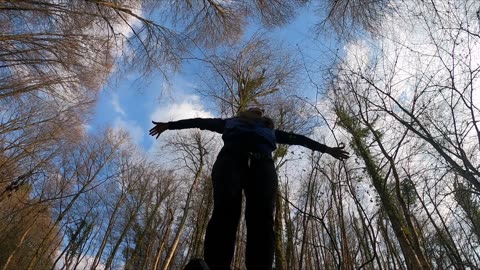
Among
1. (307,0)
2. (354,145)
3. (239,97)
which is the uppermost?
(239,97)

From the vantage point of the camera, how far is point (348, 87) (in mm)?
7488

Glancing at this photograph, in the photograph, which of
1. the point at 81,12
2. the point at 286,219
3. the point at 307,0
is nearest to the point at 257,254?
the point at 307,0

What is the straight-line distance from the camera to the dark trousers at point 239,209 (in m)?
1.76

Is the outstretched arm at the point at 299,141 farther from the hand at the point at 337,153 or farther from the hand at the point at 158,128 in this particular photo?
the hand at the point at 158,128

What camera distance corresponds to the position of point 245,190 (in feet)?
6.70

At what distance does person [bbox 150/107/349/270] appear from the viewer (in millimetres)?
1772

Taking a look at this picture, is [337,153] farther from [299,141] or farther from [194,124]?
[194,124]

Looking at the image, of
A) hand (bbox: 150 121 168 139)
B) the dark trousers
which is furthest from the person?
hand (bbox: 150 121 168 139)

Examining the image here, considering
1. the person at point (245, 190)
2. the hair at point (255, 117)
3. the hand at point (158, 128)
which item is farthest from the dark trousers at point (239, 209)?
the hand at point (158, 128)

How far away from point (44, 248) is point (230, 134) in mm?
22662

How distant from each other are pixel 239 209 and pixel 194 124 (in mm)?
868

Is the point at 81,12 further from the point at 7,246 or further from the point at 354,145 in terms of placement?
the point at 7,246

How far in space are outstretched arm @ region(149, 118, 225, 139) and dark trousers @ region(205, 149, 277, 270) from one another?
0.35 metres

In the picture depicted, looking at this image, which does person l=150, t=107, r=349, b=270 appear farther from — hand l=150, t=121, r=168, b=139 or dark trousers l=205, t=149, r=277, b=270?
hand l=150, t=121, r=168, b=139
